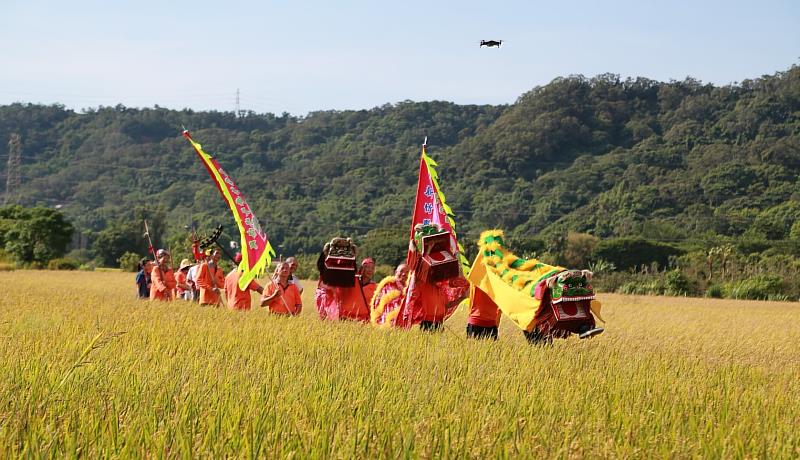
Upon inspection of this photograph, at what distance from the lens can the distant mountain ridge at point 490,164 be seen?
72438 mm

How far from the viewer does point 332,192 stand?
9781 cm

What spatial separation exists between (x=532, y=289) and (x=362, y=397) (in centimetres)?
390

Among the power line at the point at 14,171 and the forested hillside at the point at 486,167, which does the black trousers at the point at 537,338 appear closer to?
the forested hillside at the point at 486,167

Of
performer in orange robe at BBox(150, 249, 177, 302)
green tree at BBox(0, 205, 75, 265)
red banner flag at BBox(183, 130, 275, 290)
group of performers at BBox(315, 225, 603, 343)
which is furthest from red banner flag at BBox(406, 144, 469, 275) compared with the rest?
green tree at BBox(0, 205, 75, 265)

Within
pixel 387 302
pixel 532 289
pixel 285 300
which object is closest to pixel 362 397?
pixel 532 289

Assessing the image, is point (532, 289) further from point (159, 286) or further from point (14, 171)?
point (14, 171)

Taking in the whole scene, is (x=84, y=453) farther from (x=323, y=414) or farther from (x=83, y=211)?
(x=83, y=211)

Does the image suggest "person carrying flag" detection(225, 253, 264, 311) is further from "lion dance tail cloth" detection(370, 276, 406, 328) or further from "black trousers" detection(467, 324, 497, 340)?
"black trousers" detection(467, 324, 497, 340)

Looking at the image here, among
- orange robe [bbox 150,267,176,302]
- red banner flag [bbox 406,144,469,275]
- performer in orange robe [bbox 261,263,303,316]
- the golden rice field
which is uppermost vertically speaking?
red banner flag [bbox 406,144,469,275]

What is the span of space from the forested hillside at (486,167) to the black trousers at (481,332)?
42.7m

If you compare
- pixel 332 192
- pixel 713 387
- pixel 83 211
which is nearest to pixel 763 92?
pixel 332 192

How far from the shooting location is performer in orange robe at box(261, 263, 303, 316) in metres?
12.7

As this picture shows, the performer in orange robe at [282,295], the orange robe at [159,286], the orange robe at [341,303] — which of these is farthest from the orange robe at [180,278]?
the orange robe at [341,303]

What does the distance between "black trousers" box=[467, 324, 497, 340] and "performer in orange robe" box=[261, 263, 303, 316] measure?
3.27 m
